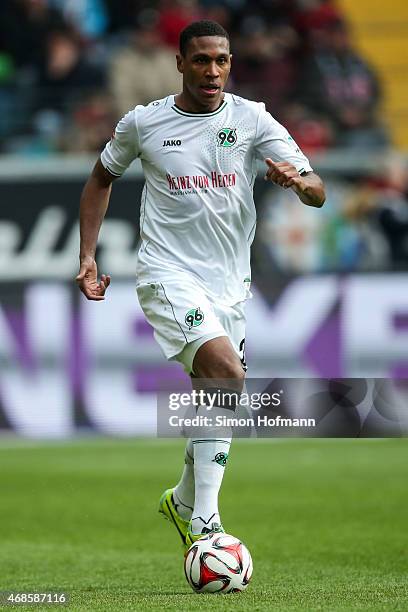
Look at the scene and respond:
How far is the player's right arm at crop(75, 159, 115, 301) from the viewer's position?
5.54m

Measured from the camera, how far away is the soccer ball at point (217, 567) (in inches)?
200

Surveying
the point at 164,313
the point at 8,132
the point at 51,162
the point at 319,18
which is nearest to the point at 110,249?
the point at 51,162

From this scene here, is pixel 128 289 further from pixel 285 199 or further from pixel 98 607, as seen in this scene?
A: pixel 98 607

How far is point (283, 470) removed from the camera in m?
10.9

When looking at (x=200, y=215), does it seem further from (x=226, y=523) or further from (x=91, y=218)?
(x=226, y=523)

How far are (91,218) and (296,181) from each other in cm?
119

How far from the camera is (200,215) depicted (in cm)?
550

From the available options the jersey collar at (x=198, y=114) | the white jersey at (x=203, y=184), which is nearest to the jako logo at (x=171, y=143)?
the white jersey at (x=203, y=184)

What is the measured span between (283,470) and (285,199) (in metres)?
3.68

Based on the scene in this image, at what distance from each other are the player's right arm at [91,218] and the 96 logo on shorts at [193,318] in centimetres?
44

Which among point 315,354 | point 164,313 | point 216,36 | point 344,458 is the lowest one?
point 344,458

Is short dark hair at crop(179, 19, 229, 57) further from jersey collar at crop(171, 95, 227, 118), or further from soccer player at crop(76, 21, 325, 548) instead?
jersey collar at crop(171, 95, 227, 118)

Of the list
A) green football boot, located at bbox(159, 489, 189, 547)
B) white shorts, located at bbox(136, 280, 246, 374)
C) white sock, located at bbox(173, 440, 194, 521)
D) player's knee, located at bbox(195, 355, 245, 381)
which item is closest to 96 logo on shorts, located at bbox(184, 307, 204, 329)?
white shorts, located at bbox(136, 280, 246, 374)

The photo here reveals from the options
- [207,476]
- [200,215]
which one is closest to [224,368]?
[207,476]
